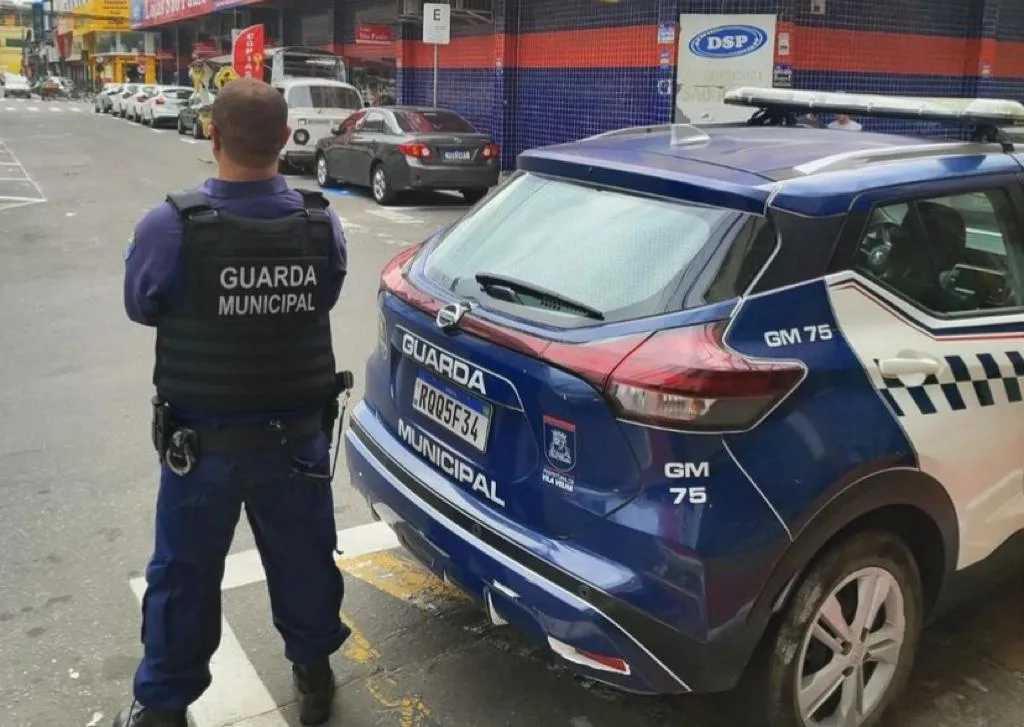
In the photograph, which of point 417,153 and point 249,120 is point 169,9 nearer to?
point 417,153

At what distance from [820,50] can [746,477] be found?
15.6 metres

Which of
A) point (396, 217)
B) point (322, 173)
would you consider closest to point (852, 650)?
point (396, 217)

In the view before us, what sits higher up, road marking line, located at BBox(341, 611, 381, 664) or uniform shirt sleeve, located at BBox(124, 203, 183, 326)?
uniform shirt sleeve, located at BBox(124, 203, 183, 326)

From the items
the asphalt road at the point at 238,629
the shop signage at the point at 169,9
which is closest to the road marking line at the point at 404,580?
the asphalt road at the point at 238,629

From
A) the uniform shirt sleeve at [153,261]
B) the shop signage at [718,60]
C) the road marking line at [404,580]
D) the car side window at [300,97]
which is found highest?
the shop signage at [718,60]

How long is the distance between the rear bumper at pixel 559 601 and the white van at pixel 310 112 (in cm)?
1719

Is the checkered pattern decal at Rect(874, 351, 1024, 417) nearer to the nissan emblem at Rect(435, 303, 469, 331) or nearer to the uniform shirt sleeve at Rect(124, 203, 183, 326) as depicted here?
the nissan emblem at Rect(435, 303, 469, 331)

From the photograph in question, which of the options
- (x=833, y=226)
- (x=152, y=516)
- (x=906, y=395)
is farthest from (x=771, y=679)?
(x=152, y=516)

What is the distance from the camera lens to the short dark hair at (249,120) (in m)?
2.66

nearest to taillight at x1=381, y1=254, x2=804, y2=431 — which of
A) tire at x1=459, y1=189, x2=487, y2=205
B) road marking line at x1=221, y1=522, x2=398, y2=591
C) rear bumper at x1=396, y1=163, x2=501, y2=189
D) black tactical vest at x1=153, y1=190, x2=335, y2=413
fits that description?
black tactical vest at x1=153, y1=190, x2=335, y2=413

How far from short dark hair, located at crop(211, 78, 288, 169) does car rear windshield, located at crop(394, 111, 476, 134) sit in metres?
13.1

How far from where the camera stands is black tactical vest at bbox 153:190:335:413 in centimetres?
263

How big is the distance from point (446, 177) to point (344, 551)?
1162 cm

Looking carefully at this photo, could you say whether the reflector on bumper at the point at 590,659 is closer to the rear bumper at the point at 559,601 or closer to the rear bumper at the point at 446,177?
the rear bumper at the point at 559,601
